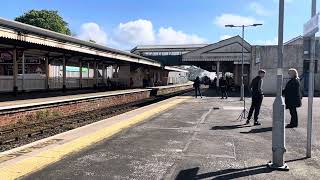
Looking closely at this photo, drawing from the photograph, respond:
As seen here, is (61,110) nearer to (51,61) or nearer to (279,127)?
(51,61)

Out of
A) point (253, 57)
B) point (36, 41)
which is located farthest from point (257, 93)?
point (253, 57)

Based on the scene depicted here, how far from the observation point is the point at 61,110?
71.5ft

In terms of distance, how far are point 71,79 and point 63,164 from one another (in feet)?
105

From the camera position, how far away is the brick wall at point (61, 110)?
17.0 m

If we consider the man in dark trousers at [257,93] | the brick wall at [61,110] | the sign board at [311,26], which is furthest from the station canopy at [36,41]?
the sign board at [311,26]

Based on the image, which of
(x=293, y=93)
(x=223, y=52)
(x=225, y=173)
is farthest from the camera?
(x=223, y=52)

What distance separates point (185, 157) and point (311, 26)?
330 cm

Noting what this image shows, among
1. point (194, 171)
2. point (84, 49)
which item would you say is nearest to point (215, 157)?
point (194, 171)

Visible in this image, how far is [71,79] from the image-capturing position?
3934cm

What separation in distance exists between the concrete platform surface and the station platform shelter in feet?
33.1

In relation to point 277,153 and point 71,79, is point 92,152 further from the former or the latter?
point 71,79

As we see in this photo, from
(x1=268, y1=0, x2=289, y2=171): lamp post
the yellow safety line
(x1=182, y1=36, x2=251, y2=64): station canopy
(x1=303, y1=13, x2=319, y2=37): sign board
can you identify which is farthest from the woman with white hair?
(x1=182, y1=36, x2=251, y2=64): station canopy

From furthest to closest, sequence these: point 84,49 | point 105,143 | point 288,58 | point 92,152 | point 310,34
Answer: point 288,58
point 84,49
point 105,143
point 92,152
point 310,34

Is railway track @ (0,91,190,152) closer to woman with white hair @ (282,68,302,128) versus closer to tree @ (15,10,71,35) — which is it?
woman with white hair @ (282,68,302,128)
